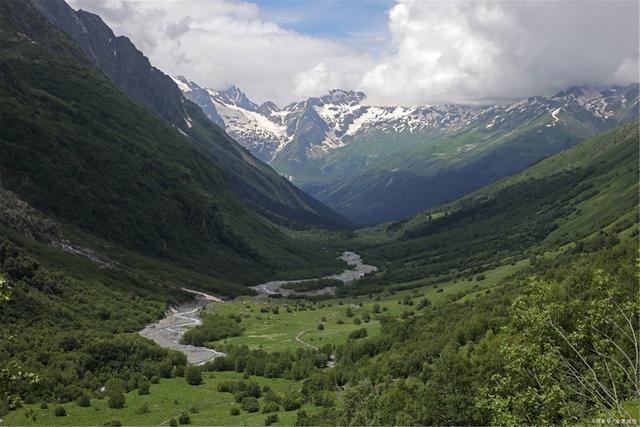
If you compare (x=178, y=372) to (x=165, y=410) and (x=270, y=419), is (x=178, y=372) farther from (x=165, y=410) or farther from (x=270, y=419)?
(x=270, y=419)

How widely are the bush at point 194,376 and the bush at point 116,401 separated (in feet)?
53.7

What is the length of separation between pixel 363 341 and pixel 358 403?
171 feet

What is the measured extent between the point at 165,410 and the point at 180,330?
69.7m

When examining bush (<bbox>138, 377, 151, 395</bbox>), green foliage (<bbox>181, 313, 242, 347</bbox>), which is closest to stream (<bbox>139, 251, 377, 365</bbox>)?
green foliage (<bbox>181, 313, 242, 347</bbox>)

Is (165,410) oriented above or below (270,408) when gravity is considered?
above

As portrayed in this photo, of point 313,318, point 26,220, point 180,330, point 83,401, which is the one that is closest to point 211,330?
point 180,330

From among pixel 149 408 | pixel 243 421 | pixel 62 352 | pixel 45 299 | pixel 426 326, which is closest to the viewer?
pixel 243 421

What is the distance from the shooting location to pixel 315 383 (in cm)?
9706

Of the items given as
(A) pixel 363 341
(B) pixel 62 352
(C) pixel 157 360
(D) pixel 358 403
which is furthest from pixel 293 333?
(D) pixel 358 403

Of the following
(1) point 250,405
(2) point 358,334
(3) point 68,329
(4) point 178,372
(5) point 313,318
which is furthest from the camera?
(5) point 313,318

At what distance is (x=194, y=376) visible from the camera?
4045 inches

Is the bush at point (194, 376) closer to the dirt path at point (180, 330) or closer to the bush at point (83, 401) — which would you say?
the dirt path at point (180, 330)

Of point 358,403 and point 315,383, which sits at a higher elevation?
point 358,403

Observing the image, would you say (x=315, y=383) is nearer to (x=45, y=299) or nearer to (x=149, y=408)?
(x=149, y=408)
